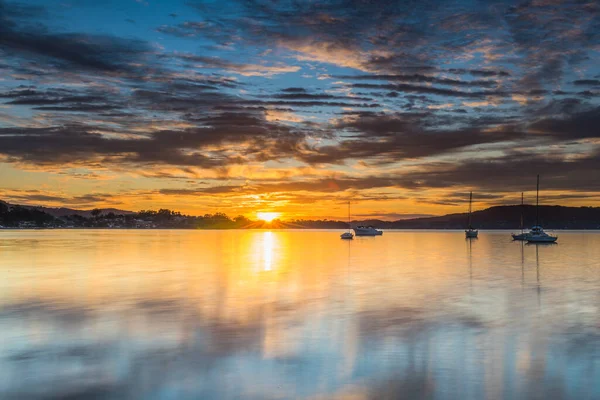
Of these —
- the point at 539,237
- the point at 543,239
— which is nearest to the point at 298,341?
the point at 543,239

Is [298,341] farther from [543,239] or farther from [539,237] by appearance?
[539,237]

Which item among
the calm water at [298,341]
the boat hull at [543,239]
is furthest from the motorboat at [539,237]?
the calm water at [298,341]

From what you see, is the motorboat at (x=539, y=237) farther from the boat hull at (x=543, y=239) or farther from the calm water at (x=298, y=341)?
the calm water at (x=298, y=341)

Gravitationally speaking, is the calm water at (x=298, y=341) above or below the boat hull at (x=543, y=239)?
below

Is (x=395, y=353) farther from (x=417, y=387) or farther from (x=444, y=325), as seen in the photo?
(x=444, y=325)

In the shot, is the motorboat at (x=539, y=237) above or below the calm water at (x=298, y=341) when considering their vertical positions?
above

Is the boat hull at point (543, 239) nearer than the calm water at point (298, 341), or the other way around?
the calm water at point (298, 341)

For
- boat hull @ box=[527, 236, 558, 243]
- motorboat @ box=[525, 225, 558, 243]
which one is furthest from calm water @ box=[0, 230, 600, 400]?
motorboat @ box=[525, 225, 558, 243]

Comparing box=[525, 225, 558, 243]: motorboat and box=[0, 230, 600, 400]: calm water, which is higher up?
box=[525, 225, 558, 243]: motorboat

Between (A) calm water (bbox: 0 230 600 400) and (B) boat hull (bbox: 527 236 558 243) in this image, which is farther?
(B) boat hull (bbox: 527 236 558 243)

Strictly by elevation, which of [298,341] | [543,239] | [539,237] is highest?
[539,237]

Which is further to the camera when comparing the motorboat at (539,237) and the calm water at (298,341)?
the motorboat at (539,237)

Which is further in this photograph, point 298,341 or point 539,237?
point 539,237

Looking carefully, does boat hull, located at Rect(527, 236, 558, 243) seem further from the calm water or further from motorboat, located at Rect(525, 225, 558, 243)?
the calm water
